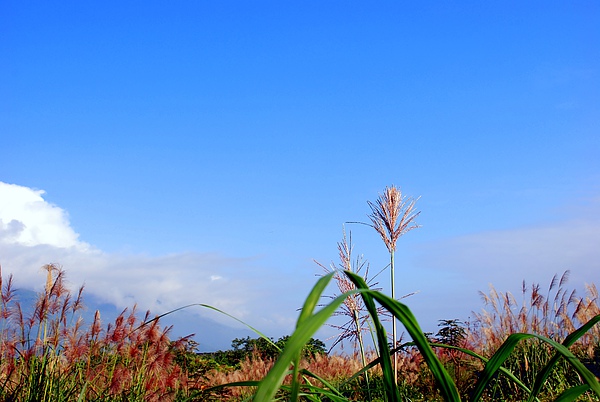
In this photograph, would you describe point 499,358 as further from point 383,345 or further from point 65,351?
point 65,351

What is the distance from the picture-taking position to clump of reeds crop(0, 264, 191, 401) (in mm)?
4891

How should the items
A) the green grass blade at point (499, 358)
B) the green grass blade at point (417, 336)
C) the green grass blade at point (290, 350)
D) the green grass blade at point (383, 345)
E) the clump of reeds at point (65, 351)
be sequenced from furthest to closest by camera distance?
the clump of reeds at point (65, 351), the green grass blade at point (499, 358), the green grass blade at point (383, 345), the green grass blade at point (417, 336), the green grass blade at point (290, 350)

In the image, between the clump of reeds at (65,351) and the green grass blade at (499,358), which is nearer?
the green grass blade at (499,358)

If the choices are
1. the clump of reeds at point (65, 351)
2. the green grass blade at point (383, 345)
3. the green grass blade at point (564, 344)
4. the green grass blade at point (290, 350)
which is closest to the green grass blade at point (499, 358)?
the green grass blade at point (564, 344)

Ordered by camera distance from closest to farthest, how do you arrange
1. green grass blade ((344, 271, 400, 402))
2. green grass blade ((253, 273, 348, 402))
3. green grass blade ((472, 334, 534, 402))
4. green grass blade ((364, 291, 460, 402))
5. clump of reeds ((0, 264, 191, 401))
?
1. green grass blade ((253, 273, 348, 402))
2. green grass blade ((364, 291, 460, 402))
3. green grass blade ((344, 271, 400, 402))
4. green grass blade ((472, 334, 534, 402))
5. clump of reeds ((0, 264, 191, 401))

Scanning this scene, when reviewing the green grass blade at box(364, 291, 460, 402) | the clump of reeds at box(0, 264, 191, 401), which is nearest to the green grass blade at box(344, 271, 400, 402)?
the green grass blade at box(364, 291, 460, 402)

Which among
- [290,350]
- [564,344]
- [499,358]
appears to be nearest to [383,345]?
[499,358]

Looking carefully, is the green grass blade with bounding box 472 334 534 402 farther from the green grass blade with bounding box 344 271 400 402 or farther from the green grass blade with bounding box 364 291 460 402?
the green grass blade with bounding box 344 271 400 402

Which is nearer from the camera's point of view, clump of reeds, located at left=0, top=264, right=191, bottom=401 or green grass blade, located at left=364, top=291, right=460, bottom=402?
green grass blade, located at left=364, top=291, right=460, bottom=402

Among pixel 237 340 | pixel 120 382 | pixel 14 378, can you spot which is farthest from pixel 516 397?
pixel 237 340

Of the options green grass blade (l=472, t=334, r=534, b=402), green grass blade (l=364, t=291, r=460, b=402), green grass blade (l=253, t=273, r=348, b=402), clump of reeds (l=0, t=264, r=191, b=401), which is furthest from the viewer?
clump of reeds (l=0, t=264, r=191, b=401)

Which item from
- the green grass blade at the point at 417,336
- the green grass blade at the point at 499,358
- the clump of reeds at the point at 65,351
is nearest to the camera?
the green grass blade at the point at 417,336

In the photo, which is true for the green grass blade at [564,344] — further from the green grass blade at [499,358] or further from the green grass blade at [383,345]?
the green grass blade at [383,345]

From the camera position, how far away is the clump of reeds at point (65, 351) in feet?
16.0
